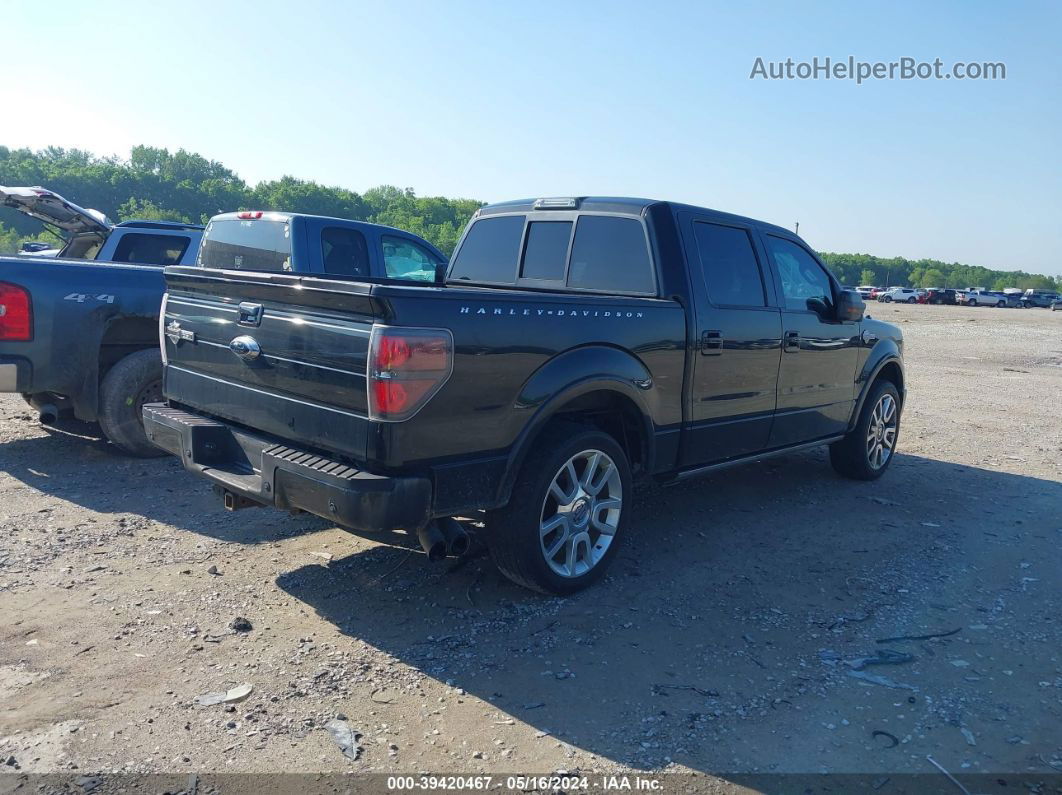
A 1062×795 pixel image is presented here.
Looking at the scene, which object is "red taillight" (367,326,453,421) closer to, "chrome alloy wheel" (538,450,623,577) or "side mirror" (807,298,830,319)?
"chrome alloy wheel" (538,450,623,577)

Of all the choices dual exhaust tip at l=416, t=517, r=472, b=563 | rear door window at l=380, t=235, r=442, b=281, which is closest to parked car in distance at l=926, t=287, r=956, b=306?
rear door window at l=380, t=235, r=442, b=281

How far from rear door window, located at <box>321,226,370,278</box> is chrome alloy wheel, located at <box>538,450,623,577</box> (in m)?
3.98

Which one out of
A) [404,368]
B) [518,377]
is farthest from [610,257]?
[404,368]

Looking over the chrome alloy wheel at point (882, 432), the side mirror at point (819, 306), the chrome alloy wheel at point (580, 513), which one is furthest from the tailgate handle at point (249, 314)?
the chrome alloy wheel at point (882, 432)

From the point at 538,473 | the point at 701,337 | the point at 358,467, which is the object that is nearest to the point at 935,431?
the point at 701,337

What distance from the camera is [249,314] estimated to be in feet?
12.8

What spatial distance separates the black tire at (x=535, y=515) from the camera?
3900 mm

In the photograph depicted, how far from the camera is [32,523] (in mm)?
5082

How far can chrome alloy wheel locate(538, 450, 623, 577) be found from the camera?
4.11 meters

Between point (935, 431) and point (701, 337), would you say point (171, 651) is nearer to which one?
point (701, 337)

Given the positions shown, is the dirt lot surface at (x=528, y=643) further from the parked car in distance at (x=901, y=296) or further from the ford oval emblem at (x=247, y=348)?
the parked car in distance at (x=901, y=296)

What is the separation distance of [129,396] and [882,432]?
623 centimetres

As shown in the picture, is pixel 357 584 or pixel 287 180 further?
pixel 287 180

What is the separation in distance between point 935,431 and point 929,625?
5819mm
